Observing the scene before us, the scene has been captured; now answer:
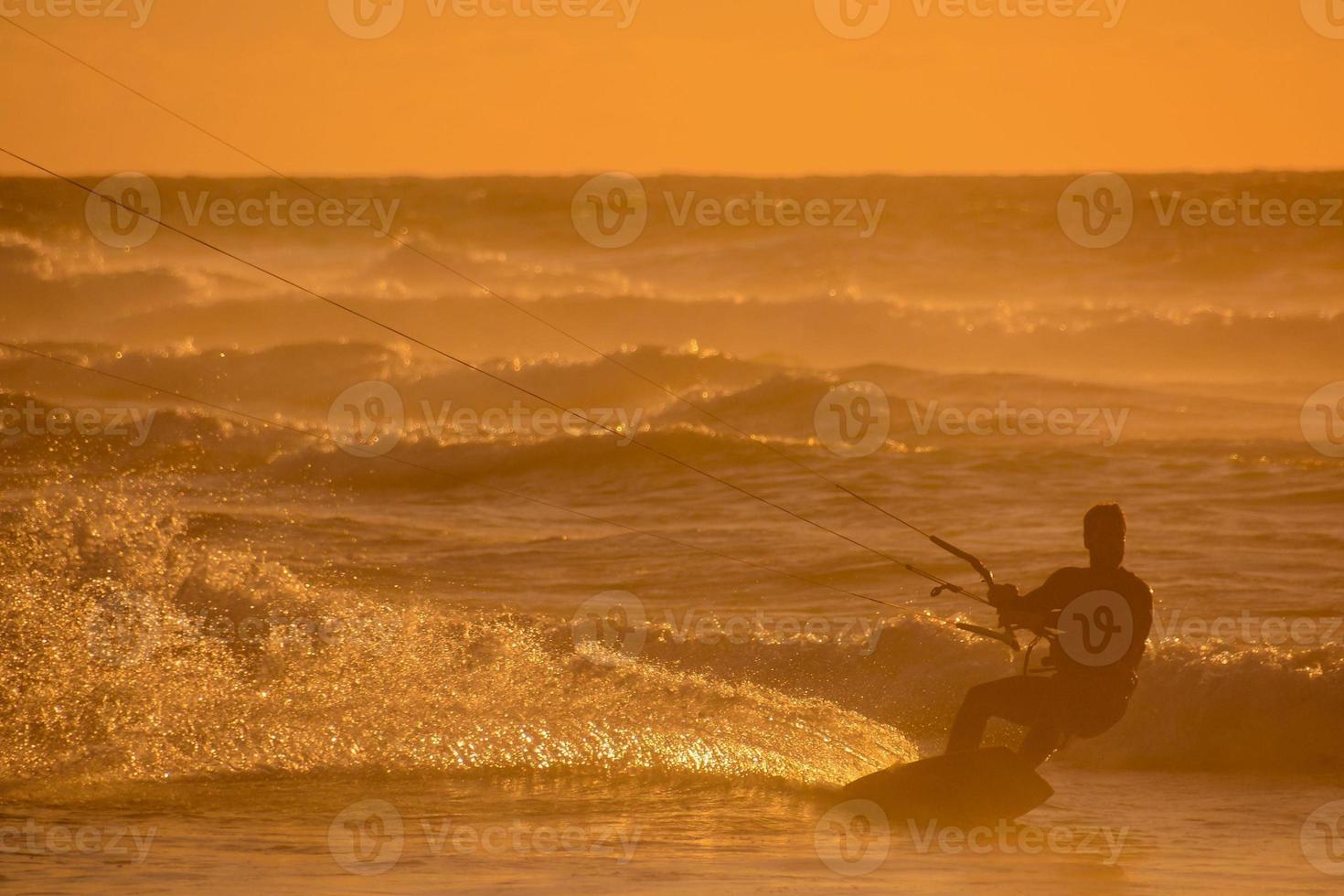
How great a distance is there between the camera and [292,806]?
9.62 meters

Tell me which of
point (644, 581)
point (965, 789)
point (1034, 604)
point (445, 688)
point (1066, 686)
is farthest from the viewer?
point (644, 581)

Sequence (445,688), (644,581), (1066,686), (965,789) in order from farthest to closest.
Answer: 1. (644,581)
2. (445,688)
3. (965,789)
4. (1066,686)

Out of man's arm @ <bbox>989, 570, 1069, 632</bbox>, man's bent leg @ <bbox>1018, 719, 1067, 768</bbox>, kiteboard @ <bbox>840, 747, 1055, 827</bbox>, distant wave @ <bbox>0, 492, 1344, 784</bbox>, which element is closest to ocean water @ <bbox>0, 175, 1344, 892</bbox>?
distant wave @ <bbox>0, 492, 1344, 784</bbox>

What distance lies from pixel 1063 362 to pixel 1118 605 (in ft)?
86.4

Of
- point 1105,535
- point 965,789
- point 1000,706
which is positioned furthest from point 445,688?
point 1105,535

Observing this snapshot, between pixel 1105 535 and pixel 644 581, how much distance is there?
27.5ft

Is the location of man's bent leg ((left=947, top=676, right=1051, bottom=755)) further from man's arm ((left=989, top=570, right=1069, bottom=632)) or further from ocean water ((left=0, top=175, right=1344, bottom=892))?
ocean water ((left=0, top=175, right=1344, bottom=892))

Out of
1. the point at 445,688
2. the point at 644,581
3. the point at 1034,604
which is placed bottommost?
the point at 445,688

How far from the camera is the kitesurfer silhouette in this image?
29.9 feet

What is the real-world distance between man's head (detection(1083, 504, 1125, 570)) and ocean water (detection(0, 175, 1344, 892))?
157 centimetres

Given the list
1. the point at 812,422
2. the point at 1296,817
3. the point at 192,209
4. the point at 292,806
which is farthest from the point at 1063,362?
the point at 192,209

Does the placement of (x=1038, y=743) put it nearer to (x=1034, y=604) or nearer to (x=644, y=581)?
(x=1034, y=604)

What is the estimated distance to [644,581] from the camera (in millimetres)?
17234

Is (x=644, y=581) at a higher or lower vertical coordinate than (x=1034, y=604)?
higher
